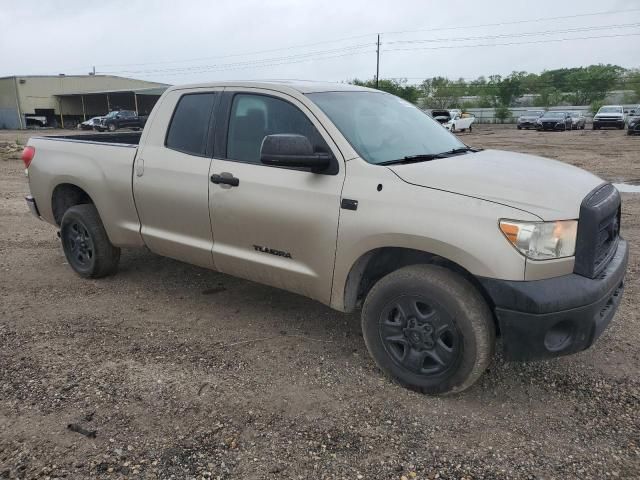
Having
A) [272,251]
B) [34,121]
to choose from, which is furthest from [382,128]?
[34,121]

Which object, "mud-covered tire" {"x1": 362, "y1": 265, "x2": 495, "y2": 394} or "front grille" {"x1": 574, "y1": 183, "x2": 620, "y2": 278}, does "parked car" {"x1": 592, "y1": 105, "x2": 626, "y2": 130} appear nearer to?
"front grille" {"x1": 574, "y1": 183, "x2": 620, "y2": 278}

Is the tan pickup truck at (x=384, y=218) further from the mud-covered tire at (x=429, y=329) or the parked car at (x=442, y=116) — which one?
the parked car at (x=442, y=116)

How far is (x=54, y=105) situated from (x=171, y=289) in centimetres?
6061

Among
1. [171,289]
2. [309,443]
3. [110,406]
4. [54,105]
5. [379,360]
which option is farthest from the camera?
[54,105]

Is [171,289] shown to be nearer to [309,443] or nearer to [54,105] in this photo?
[309,443]

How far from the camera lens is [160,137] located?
14.6ft

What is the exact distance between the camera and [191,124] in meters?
4.28

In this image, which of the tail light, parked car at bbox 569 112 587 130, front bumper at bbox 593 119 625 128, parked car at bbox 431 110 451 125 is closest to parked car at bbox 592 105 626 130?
front bumper at bbox 593 119 625 128

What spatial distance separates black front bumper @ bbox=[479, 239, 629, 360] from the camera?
2729 millimetres

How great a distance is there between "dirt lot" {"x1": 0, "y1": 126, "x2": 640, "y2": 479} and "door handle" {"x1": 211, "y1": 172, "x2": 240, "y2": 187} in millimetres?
1158

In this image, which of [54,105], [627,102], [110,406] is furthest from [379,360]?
Answer: [627,102]

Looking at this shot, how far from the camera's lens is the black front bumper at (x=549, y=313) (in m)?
2.73

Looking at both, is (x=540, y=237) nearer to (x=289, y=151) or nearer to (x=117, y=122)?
(x=289, y=151)

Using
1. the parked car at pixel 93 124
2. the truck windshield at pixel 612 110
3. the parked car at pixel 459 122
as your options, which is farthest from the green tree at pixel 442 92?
the parked car at pixel 93 124
